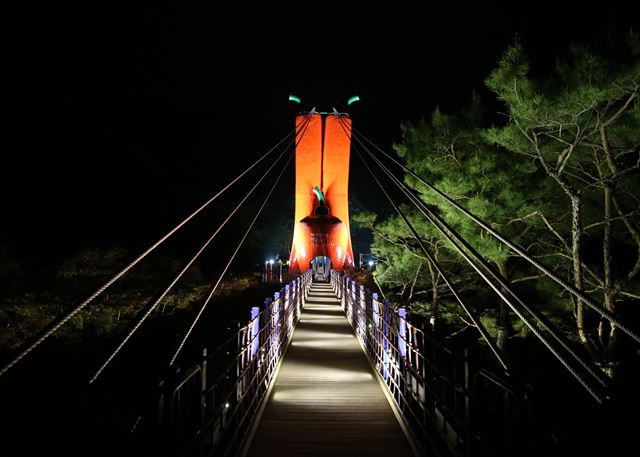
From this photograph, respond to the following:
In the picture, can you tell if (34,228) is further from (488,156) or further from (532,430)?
(532,430)

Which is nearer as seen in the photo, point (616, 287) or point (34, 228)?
point (616, 287)

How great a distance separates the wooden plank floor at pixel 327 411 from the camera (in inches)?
105

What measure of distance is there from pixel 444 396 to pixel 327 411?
1288 millimetres

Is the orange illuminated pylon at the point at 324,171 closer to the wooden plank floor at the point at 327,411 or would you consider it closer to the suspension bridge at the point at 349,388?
the suspension bridge at the point at 349,388

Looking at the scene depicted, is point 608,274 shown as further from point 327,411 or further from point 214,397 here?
point 214,397

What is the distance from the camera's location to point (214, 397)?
7.23 feet

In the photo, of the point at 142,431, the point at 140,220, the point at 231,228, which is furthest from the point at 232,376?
the point at 231,228

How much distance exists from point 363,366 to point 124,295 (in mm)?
6841

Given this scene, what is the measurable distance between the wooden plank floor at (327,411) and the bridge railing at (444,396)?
16 cm

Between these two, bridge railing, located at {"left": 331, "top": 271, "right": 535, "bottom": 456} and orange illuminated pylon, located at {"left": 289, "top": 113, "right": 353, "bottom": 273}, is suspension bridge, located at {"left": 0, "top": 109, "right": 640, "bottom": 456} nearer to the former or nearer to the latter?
bridge railing, located at {"left": 331, "top": 271, "right": 535, "bottom": 456}

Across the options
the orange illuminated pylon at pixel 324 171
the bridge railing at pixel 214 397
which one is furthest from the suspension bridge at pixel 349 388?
the orange illuminated pylon at pixel 324 171

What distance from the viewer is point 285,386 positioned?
153 inches

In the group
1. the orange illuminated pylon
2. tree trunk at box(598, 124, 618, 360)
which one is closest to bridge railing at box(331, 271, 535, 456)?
tree trunk at box(598, 124, 618, 360)

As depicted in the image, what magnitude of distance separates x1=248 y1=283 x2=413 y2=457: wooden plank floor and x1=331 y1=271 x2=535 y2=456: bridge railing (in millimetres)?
163
